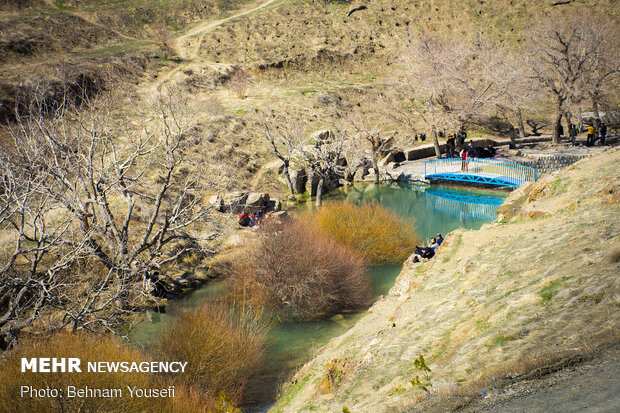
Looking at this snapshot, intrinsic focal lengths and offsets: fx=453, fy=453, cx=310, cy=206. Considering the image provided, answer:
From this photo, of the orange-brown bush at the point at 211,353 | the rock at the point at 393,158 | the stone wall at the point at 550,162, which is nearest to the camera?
the orange-brown bush at the point at 211,353

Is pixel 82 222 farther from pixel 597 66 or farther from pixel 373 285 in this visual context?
pixel 597 66

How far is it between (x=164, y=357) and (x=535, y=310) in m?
9.41

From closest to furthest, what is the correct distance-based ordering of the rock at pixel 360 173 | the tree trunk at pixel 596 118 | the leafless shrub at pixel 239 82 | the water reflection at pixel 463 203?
the water reflection at pixel 463 203, the tree trunk at pixel 596 118, the rock at pixel 360 173, the leafless shrub at pixel 239 82

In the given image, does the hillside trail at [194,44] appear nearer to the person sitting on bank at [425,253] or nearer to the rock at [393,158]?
the rock at [393,158]

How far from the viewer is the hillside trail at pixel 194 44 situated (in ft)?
175

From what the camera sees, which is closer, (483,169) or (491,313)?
(491,313)

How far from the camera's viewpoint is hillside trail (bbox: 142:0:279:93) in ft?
175

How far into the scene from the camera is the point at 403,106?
60062mm

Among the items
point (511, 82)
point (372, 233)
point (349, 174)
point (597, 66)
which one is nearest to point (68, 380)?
point (372, 233)

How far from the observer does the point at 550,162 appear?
37.2 metres

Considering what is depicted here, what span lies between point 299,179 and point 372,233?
55.7 ft

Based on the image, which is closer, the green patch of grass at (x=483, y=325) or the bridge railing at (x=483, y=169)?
the green patch of grass at (x=483, y=325)

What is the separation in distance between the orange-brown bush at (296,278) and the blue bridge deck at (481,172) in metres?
21.0

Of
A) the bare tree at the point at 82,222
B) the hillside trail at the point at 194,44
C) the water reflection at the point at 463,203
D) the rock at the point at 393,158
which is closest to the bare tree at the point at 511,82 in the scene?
the rock at the point at 393,158
